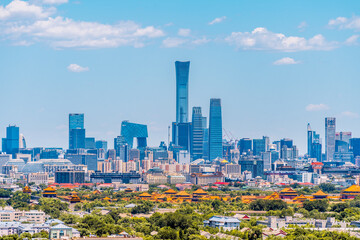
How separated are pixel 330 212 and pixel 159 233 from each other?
49569 mm

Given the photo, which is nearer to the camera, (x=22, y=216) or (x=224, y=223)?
(x=224, y=223)

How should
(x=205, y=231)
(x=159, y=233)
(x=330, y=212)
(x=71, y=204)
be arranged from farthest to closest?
(x=71, y=204)
(x=330, y=212)
(x=205, y=231)
(x=159, y=233)

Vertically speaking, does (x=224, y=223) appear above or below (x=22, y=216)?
above

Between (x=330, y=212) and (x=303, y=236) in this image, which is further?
(x=330, y=212)

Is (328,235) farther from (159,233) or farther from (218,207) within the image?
(218,207)

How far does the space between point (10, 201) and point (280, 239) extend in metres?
86.9

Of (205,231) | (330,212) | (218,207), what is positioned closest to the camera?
(205,231)

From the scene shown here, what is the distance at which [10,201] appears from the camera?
168 m

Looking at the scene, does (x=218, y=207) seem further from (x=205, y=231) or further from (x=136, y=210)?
(x=205, y=231)

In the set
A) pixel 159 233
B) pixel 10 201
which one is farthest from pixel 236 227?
pixel 10 201

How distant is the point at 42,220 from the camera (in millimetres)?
120125

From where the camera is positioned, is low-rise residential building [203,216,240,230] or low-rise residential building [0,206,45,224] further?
low-rise residential building [0,206,45,224]

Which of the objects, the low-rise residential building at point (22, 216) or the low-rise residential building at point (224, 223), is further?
the low-rise residential building at point (22, 216)

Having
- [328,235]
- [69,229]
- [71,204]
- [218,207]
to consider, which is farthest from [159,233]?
[71,204]
